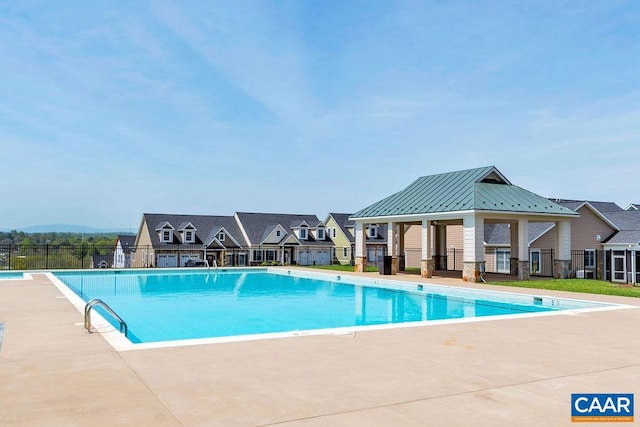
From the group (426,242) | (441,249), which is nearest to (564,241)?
(426,242)

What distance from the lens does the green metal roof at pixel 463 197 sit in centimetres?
2382

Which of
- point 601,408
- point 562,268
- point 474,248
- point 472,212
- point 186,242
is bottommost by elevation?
point 562,268

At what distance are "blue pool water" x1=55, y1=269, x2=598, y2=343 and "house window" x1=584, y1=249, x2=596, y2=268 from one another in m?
15.0

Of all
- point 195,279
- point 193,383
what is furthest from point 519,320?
point 195,279

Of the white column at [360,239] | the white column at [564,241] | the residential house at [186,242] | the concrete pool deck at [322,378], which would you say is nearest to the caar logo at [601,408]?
the concrete pool deck at [322,378]

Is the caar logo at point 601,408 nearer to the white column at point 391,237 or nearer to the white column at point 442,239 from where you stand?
the white column at point 391,237

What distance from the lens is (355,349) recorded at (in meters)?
7.98

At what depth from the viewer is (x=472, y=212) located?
2272 cm

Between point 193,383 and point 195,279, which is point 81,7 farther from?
point 195,279

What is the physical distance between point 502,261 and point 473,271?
11.4 m

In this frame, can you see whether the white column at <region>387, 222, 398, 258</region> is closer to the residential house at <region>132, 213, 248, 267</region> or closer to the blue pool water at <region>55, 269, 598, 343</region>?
the blue pool water at <region>55, 269, 598, 343</region>

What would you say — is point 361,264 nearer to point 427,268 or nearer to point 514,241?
point 427,268

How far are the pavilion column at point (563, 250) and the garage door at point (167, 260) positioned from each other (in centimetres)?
3590

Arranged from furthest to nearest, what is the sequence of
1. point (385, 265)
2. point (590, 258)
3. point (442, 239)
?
point (442, 239) → point (590, 258) → point (385, 265)
